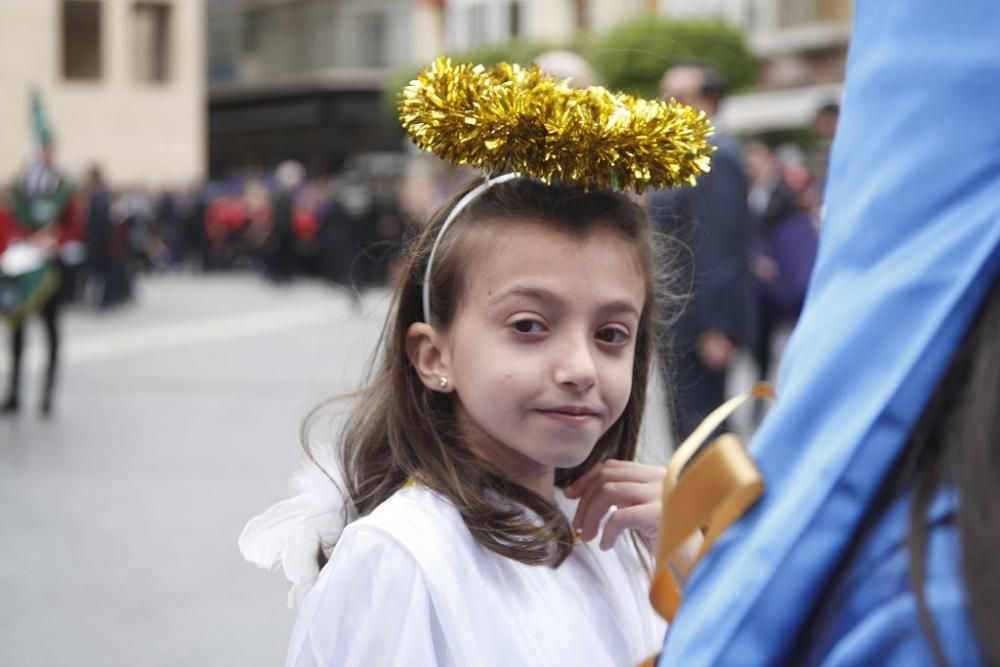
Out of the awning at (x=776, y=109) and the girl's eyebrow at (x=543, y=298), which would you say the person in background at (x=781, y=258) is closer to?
the girl's eyebrow at (x=543, y=298)

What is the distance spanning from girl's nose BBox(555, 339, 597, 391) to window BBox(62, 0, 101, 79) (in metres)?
39.9

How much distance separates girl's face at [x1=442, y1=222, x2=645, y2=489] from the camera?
1626mm

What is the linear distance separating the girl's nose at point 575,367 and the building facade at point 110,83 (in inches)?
1313

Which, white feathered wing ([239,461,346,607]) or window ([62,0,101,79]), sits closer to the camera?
white feathered wing ([239,461,346,607])

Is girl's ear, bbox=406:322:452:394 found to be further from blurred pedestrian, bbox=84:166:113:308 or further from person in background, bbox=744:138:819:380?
blurred pedestrian, bbox=84:166:113:308

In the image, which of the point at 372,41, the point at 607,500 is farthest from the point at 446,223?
the point at 372,41

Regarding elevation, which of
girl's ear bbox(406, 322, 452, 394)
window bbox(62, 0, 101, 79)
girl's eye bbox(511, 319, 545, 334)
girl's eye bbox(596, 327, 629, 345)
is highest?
window bbox(62, 0, 101, 79)

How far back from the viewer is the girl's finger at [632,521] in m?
1.70

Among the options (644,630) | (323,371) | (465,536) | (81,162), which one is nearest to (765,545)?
(465,536)

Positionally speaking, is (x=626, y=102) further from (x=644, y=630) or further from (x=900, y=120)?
(x=900, y=120)

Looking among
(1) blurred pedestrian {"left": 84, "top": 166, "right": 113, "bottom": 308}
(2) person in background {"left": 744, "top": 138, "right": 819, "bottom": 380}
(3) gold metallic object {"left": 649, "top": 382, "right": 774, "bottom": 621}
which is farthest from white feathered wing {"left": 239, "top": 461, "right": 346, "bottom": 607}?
(1) blurred pedestrian {"left": 84, "top": 166, "right": 113, "bottom": 308}

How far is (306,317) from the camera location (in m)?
16.7

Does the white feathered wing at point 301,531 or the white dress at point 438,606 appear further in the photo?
the white feathered wing at point 301,531

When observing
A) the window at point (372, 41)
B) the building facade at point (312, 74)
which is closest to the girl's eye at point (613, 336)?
the building facade at point (312, 74)
